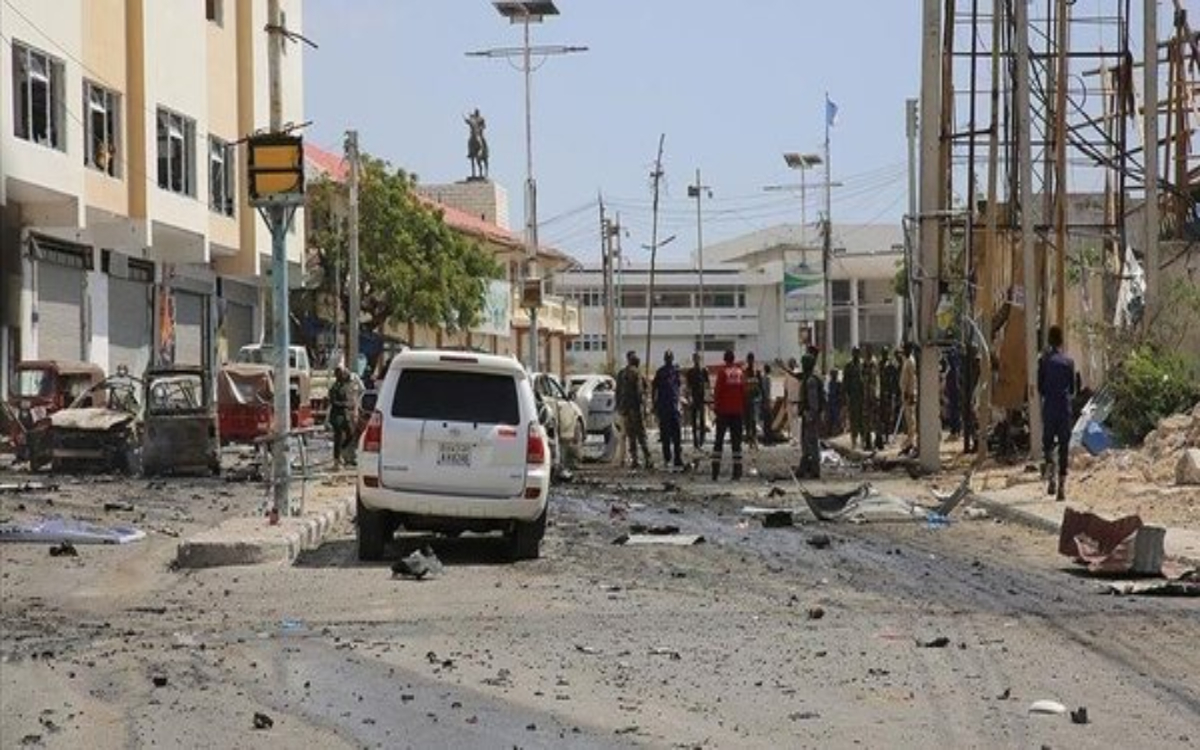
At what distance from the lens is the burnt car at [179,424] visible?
99.7ft

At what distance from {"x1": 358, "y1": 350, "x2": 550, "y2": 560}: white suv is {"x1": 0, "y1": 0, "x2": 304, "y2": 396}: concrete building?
1389 centimetres

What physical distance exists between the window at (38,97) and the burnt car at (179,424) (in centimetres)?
610

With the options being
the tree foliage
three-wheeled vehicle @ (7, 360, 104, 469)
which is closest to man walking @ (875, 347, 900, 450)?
three-wheeled vehicle @ (7, 360, 104, 469)

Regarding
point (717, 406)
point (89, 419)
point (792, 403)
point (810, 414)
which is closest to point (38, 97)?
point (89, 419)

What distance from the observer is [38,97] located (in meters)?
36.1

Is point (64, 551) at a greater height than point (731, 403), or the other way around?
point (731, 403)

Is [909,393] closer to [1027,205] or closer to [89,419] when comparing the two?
[1027,205]

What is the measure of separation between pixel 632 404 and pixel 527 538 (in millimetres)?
15769

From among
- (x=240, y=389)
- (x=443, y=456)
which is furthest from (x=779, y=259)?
(x=443, y=456)

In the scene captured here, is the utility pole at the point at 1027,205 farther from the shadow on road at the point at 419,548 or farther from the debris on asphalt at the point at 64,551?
the debris on asphalt at the point at 64,551

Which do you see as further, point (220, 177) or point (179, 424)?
point (220, 177)

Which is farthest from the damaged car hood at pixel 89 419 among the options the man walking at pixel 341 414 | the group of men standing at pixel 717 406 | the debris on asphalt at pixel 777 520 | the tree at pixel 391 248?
the tree at pixel 391 248

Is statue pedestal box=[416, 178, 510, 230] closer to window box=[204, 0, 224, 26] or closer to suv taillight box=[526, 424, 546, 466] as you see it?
window box=[204, 0, 224, 26]

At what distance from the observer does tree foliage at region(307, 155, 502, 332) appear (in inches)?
2504
